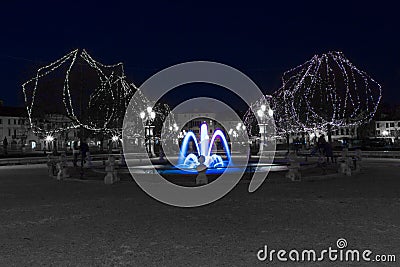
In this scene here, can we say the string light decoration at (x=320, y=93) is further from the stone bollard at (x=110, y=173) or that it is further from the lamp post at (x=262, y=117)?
the stone bollard at (x=110, y=173)

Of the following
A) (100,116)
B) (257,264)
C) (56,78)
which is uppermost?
(56,78)

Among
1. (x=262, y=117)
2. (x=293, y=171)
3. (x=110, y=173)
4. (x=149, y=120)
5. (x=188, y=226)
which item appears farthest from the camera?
(x=262, y=117)

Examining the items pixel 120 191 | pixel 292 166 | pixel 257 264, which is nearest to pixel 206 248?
pixel 257 264

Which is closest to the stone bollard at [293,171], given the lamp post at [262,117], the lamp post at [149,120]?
the lamp post at [149,120]

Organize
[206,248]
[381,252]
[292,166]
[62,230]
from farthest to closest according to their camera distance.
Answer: [292,166]
[62,230]
[206,248]
[381,252]

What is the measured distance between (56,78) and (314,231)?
48732 mm

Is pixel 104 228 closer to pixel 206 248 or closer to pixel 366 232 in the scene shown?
pixel 206 248

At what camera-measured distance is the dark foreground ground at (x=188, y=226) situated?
707cm

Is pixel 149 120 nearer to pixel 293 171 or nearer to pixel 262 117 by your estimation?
pixel 262 117

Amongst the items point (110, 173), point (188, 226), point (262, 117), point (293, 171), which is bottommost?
point (188, 226)

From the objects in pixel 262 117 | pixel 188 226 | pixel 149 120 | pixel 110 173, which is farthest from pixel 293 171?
pixel 262 117

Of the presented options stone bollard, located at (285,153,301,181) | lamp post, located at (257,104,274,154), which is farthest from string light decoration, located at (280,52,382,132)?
stone bollard, located at (285,153,301,181)

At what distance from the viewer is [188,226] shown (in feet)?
31.1

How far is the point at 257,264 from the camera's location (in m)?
6.52
